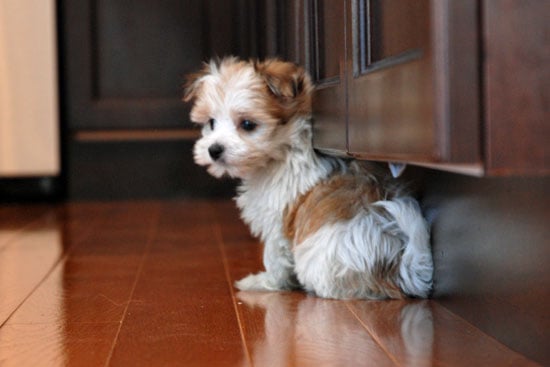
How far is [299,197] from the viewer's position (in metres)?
1.72

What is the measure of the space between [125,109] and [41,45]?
429 millimetres

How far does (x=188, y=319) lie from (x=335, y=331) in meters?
0.26

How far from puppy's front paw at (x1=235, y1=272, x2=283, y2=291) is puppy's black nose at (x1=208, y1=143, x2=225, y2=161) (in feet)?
0.82

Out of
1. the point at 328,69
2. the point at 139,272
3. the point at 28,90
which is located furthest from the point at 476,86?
the point at 28,90

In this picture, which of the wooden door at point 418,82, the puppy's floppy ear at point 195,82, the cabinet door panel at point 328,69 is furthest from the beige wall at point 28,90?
the wooden door at point 418,82

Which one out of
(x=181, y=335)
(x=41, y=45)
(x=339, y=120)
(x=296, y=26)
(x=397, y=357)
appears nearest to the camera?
(x=397, y=357)

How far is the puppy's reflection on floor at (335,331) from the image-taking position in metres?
1.20

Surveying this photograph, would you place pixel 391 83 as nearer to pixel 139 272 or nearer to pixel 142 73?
pixel 139 272

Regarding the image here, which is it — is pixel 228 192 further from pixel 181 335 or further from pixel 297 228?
pixel 181 335

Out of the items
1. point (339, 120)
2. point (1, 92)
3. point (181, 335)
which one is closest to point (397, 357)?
point (181, 335)

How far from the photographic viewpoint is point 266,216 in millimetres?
1766

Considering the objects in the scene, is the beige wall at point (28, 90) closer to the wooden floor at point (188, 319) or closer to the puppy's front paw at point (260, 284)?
the wooden floor at point (188, 319)

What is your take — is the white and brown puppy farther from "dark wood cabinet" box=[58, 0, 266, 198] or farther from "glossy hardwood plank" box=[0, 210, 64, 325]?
"dark wood cabinet" box=[58, 0, 266, 198]

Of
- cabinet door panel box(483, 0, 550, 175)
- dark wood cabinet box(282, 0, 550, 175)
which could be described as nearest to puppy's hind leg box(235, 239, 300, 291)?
dark wood cabinet box(282, 0, 550, 175)
